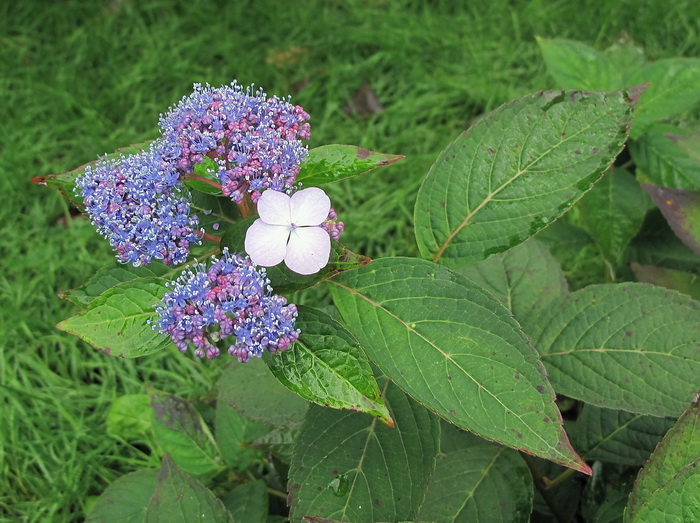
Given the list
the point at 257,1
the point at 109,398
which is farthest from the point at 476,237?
the point at 257,1

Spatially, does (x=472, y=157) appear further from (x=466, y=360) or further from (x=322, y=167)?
(x=466, y=360)

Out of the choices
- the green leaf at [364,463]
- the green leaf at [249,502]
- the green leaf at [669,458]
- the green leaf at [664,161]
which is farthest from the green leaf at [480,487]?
the green leaf at [664,161]

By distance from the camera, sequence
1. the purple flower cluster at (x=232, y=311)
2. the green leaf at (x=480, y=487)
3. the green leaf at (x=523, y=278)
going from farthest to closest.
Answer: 1. the green leaf at (x=523, y=278)
2. the green leaf at (x=480, y=487)
3. the purple flower cluster at (x=232, y=311)

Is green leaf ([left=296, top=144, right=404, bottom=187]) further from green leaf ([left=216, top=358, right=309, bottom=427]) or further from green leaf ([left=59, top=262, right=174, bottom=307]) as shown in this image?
green leaf ([left=216, top=358, right=309, bottom=427])

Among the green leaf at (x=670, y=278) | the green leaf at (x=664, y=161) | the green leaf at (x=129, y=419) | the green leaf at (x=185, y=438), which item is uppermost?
the green leaf at (x=664, y=161)

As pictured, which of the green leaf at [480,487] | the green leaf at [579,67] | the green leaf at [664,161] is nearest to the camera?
the green leaf at [480,487]

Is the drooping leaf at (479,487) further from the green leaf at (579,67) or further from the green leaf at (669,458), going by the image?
the green leaf at (579,67)

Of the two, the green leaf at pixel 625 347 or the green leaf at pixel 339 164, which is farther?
the green leaf at pixel 625 347
